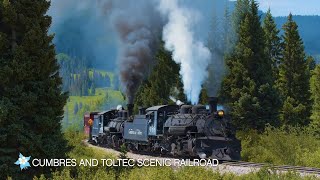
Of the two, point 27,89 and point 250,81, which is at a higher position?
point 250,81

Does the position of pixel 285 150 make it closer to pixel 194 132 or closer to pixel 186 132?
pixel 194 132

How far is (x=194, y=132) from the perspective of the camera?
78.2ft

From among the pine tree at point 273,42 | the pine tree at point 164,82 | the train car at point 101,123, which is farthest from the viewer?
the pine tree at point 273,42

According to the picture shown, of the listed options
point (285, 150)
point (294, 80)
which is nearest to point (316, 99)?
point (294, 80)

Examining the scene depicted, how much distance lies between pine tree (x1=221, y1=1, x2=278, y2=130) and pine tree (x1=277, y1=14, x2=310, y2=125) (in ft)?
32.8

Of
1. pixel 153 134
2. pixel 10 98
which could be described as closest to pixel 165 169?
pixel 10 98

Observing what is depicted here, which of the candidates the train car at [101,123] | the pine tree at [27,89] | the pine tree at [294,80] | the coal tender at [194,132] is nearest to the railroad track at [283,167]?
the coal tender at [194,132]

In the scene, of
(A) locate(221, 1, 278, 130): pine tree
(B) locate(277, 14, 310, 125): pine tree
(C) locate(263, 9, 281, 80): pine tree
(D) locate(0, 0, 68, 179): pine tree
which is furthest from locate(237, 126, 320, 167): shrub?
(C) locate(263, 9, 281, 80): pine tree

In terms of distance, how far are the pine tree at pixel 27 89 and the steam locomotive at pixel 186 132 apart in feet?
28.8

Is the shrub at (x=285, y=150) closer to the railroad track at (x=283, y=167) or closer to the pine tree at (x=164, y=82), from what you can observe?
the railroad track at (x=283, y=167)

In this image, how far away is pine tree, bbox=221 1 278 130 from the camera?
34.7m

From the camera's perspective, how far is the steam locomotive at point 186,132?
23516 millimetres

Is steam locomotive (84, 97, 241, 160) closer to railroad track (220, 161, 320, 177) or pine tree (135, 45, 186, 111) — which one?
railroad track (220, 161, 320, 177)

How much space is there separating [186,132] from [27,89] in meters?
10.1
